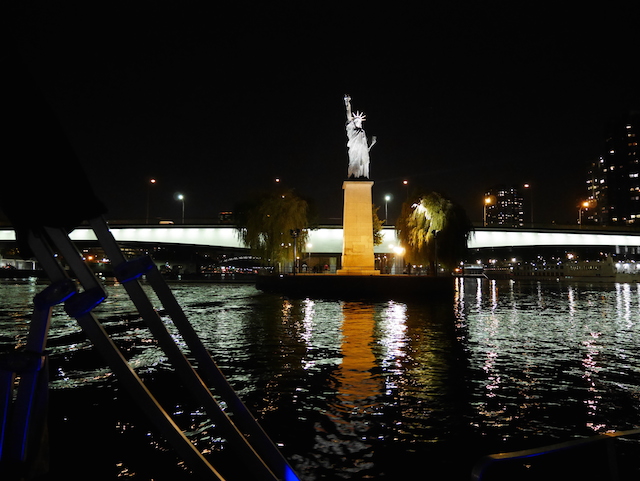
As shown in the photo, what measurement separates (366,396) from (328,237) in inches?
2325

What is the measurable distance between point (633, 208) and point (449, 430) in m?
178

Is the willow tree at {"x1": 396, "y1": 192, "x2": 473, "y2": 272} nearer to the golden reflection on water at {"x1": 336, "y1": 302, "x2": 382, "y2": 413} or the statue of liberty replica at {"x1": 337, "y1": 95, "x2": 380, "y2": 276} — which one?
the statue of liberty replica at {"x1": 337, "y1": 95, "x2": 380, "y2": 276}

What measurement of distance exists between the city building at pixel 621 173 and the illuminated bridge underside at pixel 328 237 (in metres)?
98.7

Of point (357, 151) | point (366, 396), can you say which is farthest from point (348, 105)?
point (366, 396)

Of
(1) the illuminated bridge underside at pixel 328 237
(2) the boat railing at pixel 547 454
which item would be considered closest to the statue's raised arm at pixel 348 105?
(1) the illuminated bridge underside at pixel 328 237

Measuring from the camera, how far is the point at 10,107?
7.04 feet

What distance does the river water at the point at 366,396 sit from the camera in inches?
242

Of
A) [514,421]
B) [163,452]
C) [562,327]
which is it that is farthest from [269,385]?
[562,327]

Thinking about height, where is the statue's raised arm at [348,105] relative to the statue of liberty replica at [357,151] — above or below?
above

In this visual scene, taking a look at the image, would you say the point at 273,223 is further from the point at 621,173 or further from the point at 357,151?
the point at 621,173

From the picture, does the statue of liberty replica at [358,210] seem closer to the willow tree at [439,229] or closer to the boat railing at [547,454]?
the willow tree at [439,229]

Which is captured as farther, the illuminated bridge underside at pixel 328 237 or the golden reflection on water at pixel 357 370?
the illuminated bridge underside at pixel 328 237

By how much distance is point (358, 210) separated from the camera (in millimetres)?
38938

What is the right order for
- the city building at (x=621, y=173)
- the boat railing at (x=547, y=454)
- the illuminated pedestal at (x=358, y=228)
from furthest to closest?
the city building at (x=621, y=173) < the illuminated pedestal at (x=358, y=228) < the boat railing at (x=547, y=454)
